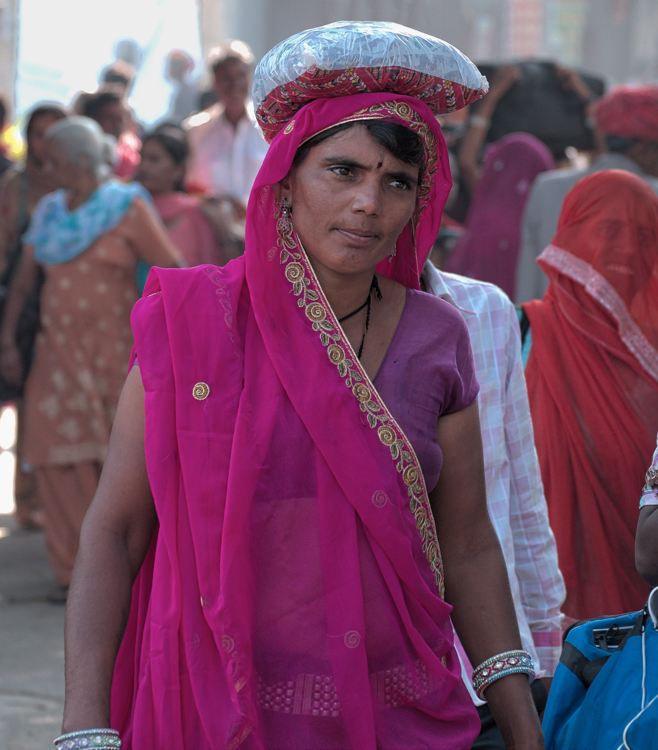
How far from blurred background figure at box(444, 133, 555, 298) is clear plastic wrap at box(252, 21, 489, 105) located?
4.70 metres

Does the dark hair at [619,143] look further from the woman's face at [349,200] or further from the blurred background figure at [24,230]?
the woman's face at [349,200]

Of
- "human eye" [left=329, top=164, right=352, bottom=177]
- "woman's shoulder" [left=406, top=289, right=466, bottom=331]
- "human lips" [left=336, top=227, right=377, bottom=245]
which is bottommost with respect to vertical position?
"woman's shoulder" [left=406, top=289, right=466, bottom=331]

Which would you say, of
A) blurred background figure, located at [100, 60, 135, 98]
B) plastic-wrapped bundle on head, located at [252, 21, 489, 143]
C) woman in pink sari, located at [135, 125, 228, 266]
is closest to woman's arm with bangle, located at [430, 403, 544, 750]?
plastic-wrapped bundle on head, located at [252, 21, 489, 143]

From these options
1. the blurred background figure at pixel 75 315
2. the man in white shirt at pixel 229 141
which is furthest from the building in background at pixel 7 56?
the blurred background figure at pixel 75 315

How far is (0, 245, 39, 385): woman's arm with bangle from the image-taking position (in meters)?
5.40

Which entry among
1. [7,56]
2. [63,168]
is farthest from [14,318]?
[7,56]

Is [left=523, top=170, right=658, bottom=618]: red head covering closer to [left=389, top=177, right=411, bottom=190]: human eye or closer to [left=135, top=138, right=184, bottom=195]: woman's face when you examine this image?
[left=389, top=177, right=411, bottom=190]: human eye

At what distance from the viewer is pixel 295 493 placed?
164 cm

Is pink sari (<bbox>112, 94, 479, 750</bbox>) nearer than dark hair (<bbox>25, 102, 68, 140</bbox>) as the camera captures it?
Yes

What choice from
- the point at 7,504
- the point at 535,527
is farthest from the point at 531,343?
the point at 7,504

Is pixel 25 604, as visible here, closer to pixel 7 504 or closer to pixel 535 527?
pixel 7 504

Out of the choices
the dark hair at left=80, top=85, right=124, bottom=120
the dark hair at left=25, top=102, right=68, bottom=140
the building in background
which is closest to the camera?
the dark hair at left=25, top=102, right=68, bottom=140

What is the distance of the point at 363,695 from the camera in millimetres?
1592

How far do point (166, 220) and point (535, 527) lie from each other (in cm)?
444
